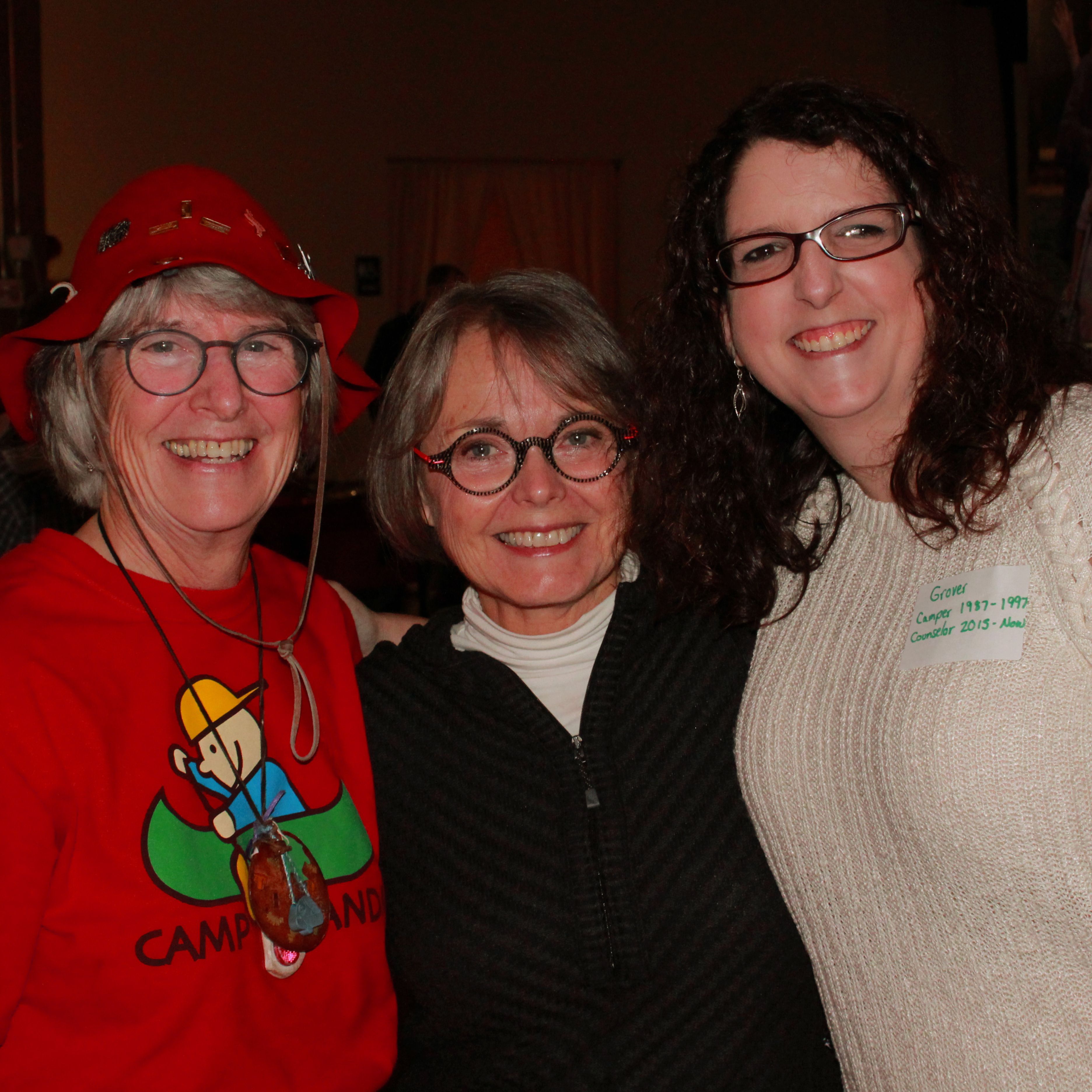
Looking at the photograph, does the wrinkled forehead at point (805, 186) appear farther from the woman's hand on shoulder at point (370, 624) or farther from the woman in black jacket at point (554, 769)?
the woman's hand on shoulder at point (370, 624)

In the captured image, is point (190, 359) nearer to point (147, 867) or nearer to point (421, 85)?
point (147, 867)

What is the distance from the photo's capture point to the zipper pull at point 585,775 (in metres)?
1.75

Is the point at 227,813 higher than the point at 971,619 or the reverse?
the reverse

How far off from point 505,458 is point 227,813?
0.76 metres

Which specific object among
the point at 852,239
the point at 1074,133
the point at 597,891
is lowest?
the point at 597,891

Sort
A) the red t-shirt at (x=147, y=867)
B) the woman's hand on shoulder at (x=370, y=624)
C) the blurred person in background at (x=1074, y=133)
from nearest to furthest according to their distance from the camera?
1. the red t-shirt at (x=147, y=867)
2. the woman's hand on shoulder at (x=370, y=624)
3. the blurred person in background at (x=1074, y=133)

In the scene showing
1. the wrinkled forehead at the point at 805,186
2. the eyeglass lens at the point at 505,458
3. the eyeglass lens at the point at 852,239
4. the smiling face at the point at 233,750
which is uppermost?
the wrinkled forehead at the point at 805,186

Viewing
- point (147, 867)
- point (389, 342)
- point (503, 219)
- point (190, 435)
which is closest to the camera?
point (147, 867)

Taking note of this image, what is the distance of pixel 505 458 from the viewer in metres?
1.98

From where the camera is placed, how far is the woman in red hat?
150 centimetres

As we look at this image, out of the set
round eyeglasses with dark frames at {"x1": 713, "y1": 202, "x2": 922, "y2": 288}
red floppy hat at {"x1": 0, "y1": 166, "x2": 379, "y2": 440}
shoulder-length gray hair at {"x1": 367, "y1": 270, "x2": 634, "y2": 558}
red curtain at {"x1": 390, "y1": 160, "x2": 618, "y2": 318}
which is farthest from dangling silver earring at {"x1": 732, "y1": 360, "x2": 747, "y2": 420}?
red curtain at {"x1": 390, "y1": 160, "x2": 618, "y2": 318}

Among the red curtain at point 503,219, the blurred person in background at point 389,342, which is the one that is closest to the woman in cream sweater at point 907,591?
the blurred person in background at point 389,342

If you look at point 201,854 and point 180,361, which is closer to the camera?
point 201,854

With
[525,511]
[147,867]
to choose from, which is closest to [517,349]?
[525,511]
